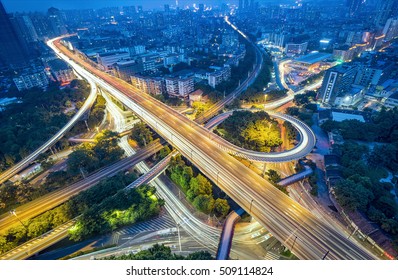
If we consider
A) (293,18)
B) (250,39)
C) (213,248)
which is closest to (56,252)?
(213,248)

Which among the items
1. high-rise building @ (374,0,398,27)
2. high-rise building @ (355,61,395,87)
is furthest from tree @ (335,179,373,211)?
high-rise building @ (374,0,398,27)

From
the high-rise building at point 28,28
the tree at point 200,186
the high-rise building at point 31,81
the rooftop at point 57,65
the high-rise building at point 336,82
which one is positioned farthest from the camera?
the high-rise building at point 28,28

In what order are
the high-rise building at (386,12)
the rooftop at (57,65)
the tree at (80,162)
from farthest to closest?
1. the high-rise building at (386,12)
2. the rooftop at (57,65)
3. the tree at (80,162)

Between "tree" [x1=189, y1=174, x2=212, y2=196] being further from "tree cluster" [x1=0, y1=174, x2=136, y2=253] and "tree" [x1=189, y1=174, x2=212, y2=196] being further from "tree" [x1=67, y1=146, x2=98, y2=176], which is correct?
"tree" [x1=67, y1=146, x2=98, y2=176]

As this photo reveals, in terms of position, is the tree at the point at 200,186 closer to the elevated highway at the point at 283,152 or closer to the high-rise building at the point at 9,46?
the elevated highway at the point at 283,152

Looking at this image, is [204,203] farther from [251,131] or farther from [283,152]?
[251,131]

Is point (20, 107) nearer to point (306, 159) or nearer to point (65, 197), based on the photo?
point (65, 197)

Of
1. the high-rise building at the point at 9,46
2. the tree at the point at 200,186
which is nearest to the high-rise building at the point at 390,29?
the tree at the point at 200,186
